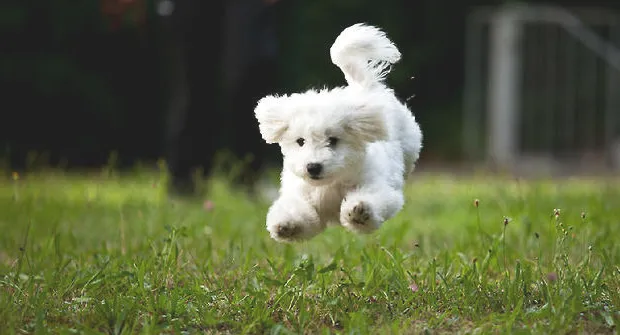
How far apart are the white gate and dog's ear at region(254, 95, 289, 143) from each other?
10.3 metres

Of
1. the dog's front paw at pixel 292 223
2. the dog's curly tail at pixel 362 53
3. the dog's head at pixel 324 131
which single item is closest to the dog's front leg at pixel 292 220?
the dog's front paw at pixel 292 223

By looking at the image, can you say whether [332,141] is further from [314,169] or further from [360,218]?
[360,218]

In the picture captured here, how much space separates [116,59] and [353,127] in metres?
12.0

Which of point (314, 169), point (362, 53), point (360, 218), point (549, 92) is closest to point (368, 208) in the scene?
point (360, 218)

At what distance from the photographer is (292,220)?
3057 mm

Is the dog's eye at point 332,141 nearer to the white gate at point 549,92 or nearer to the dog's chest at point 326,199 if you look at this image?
the dog's chest at point 326,199

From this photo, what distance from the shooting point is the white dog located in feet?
9.84

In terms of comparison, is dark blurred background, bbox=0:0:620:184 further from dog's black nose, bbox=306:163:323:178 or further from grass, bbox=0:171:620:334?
dog's black nose, bbox=306:163:323:178

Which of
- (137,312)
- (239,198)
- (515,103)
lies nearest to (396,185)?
(137,312)

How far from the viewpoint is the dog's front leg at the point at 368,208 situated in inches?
116

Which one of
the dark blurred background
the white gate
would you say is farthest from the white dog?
the white gate

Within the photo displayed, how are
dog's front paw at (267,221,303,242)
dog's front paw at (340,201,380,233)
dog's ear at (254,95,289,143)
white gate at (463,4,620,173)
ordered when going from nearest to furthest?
1. dog's front paw at (340,201,380,233)
2. dog's front paw at (267,221,303,242)
3. dog's ear at (254,95,289,143)
4. white gate at (463,4,620,173)

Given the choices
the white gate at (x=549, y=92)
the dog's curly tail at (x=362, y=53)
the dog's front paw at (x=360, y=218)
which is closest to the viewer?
the dog's front paw at (x=360, y=218)

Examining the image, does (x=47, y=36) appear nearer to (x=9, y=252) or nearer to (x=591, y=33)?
(x=591, y=33)
